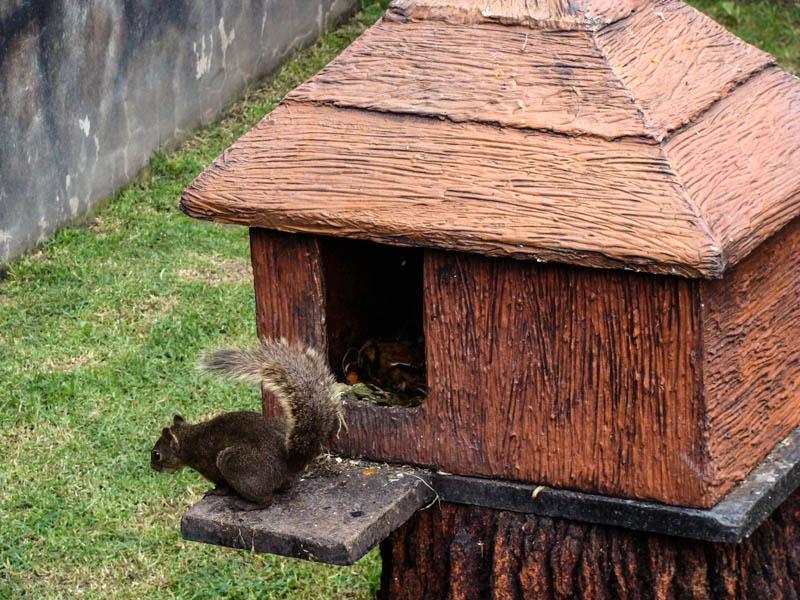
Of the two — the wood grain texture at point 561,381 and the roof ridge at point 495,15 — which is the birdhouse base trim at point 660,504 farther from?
the roof ridge at point 495,15

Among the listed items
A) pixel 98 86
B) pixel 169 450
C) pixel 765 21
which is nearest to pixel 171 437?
pixel 169 450

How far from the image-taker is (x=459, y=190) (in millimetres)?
2723

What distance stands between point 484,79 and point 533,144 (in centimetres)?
22

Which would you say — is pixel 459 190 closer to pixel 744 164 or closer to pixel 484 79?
pixel 484 79

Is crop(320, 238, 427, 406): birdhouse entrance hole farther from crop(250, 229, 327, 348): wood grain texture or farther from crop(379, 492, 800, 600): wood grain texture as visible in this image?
crop(379, 492, 800, 600): wood grain texture

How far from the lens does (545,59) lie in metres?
2.83

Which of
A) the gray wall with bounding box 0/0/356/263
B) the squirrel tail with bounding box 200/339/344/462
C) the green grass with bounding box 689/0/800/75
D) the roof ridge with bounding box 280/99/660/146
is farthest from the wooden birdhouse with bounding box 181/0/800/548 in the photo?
the green grass with bounding box 689/0/800/75

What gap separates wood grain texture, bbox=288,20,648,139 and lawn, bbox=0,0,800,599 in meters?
Answer: 2.23

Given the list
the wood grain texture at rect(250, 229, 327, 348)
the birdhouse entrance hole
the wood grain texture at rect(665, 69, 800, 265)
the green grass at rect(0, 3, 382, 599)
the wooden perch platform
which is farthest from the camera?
the green grass at rect(0, 3, 382, 599)

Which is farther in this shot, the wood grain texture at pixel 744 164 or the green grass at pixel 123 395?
the green grass at pixel 123 395

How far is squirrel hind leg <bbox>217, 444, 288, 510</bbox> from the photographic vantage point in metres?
2.87

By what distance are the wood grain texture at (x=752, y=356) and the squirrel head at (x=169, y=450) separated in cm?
147

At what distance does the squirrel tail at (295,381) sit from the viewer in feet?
9.40

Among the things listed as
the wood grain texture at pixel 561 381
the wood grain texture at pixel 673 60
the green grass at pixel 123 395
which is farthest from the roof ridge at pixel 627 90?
the green grass at pixel 123 395
